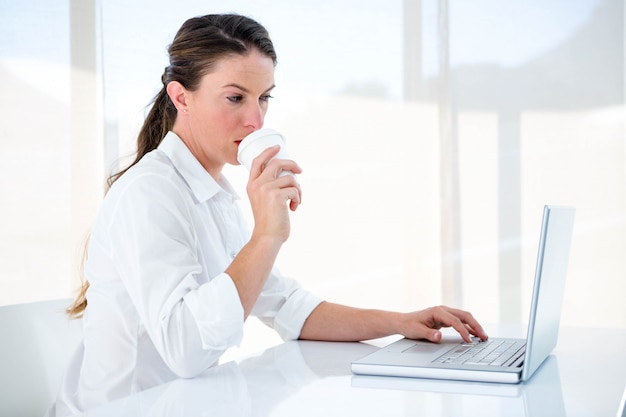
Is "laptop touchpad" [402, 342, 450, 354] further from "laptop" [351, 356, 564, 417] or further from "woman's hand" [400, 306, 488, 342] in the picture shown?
"laptop" [351, 356, 564, 417]

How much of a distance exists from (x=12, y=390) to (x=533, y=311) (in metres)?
0.91

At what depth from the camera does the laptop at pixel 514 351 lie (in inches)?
35.7

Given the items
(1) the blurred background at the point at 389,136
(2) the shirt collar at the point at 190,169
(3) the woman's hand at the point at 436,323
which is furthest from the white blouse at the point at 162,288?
(1) the blurred background at the point at 389,136

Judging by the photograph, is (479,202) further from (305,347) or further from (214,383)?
(214,383)

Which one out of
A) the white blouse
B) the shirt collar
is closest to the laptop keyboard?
the white blouse

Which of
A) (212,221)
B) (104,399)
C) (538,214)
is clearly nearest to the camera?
(104,399)

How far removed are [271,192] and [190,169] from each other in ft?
0.91

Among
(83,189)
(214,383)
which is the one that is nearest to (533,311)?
(214,383)

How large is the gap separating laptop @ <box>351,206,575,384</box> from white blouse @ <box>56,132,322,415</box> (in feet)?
0.77

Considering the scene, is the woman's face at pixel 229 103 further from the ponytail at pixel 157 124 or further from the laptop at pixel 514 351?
the laptop at pixel 514 351

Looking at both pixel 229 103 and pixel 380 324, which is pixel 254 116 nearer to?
pixel 229 103

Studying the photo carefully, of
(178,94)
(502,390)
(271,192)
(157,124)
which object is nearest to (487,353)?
(502,390)

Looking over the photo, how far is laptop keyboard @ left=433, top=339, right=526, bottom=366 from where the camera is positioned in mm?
1036

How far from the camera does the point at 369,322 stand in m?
1.37
